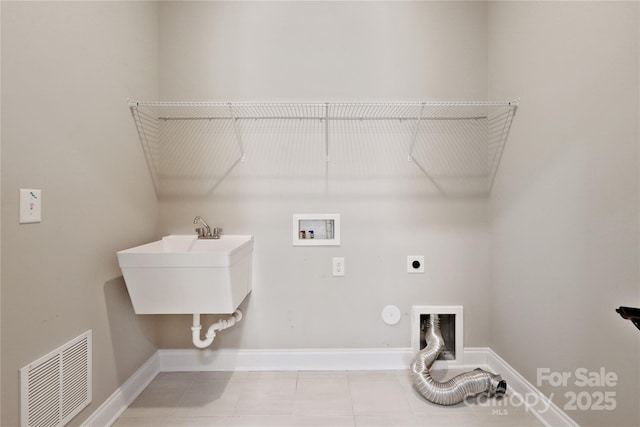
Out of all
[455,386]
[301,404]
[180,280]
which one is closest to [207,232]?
[180,280]

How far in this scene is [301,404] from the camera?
170cm

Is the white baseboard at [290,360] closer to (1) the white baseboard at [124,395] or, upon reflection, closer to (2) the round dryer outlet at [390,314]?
(1) the white baseboard at [124,395]

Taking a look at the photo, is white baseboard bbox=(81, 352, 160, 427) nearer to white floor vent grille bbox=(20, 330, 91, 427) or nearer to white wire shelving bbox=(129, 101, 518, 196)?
white floor vent grille bbox=(20, 330, 91, 427)

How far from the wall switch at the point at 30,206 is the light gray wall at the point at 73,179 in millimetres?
24

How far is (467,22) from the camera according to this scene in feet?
6.75

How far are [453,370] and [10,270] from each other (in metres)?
2.31

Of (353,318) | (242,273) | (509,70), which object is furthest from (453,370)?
(509,70)

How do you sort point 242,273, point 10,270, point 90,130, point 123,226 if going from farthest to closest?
point 242,273, point 123,226, point 90,130, point 10,270

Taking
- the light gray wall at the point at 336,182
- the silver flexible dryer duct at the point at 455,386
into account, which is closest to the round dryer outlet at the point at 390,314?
the light gray wall at the point at 336,182

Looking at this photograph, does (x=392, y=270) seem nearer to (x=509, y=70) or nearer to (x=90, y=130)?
(x=509, y=70)

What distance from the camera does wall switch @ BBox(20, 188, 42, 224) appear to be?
3.55 feet

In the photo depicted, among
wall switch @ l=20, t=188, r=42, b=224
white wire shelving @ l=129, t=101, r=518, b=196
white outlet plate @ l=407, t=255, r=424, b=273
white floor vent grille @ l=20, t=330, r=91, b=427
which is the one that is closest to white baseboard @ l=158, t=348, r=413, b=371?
white outlet plate @ l=407, t=255, r=424, b=273

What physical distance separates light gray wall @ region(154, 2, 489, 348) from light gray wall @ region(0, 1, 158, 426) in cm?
33

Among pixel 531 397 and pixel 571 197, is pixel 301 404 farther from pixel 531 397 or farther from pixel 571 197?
pixel 571 197
